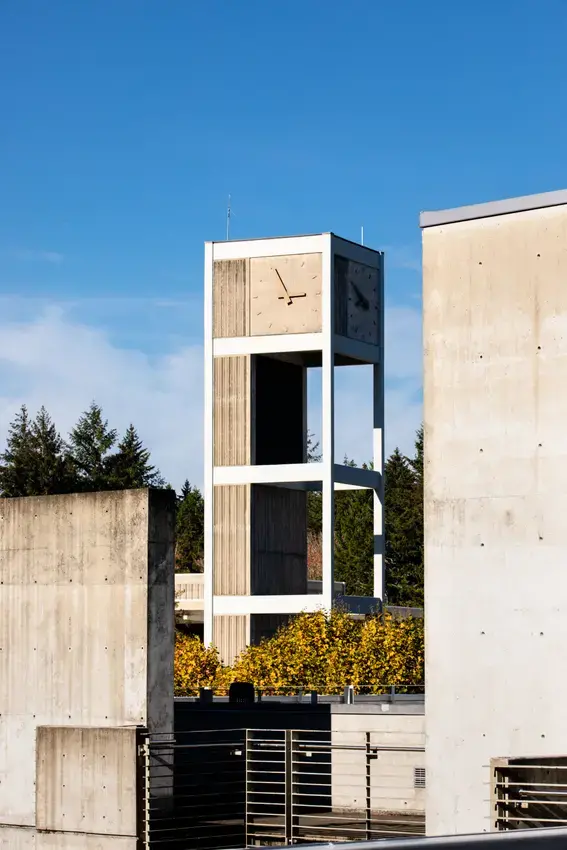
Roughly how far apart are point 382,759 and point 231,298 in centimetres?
2835

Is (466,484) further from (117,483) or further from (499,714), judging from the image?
(117,483)

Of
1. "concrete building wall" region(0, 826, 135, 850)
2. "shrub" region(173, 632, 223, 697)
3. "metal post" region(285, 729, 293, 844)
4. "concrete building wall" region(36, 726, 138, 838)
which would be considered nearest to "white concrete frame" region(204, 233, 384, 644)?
"shrub" region(173, 632, 223, 697)

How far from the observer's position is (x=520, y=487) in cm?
1563

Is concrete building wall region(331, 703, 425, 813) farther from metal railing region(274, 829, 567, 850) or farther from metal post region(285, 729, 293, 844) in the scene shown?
metal railing region(274, 829, 567, 850)

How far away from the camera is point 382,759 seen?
24.4 meters

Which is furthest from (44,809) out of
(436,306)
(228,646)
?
(228,646)

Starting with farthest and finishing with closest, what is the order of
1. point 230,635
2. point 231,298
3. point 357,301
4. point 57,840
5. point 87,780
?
1. point 231,298
2. point 357,301
3. point 230,635
4. point 57,840
5. point 87,780

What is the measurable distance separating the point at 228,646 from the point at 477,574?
1377 inches

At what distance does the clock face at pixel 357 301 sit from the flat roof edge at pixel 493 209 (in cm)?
3266

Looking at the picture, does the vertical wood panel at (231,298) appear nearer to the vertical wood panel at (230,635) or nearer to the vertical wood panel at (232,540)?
the vertical wood panel at (232,540)

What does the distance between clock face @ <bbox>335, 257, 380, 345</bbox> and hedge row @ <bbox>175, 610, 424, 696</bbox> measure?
38.4 ft

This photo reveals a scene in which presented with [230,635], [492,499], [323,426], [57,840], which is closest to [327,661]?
[230,635]

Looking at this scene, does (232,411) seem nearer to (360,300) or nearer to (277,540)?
(277,540)

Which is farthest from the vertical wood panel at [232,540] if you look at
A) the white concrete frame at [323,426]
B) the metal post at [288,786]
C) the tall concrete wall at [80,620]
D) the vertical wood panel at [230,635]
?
the metal post at [288,786]
